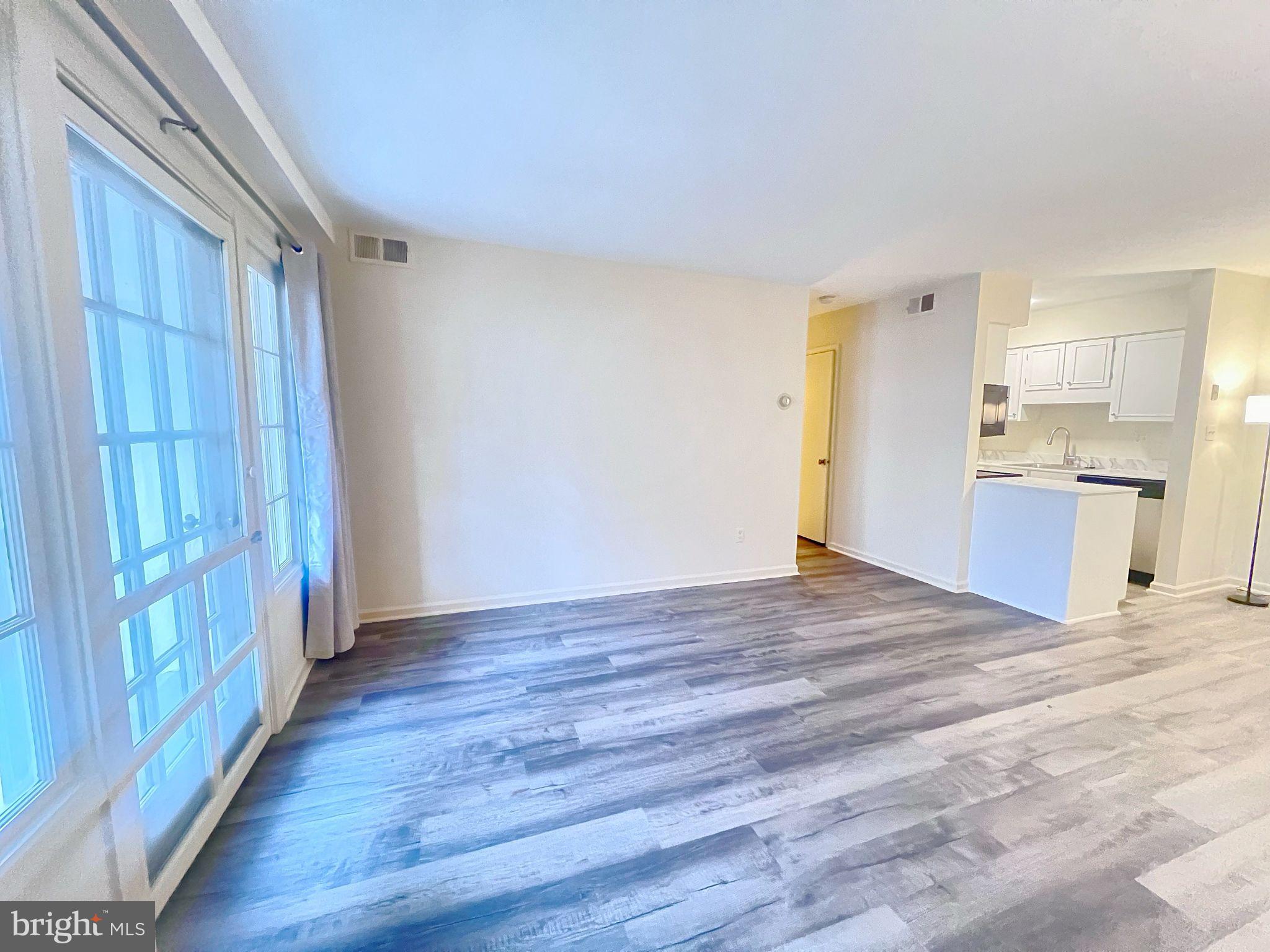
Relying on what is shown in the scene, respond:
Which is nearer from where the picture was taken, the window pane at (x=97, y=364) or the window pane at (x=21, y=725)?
the window pane at (x=21, y=725)

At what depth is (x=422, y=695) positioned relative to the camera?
7.84 ft

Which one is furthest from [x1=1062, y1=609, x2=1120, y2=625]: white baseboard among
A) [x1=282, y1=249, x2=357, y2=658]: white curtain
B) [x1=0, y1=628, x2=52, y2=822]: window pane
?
[x1=0, y1=628, x2=52, y2=822]: window pane

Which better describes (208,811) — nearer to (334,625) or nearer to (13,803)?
(13,803)

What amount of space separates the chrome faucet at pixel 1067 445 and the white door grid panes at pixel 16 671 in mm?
7225

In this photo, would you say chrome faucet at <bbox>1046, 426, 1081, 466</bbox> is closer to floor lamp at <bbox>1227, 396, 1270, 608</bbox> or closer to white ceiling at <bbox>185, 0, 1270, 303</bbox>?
floor lamp at <bbox>1227, 396, 1270, 608</bbox>

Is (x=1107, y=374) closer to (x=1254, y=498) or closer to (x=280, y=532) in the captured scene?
(x=1254, y=498)

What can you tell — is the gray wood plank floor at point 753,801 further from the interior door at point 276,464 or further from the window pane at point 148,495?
the window pane at point 148,495

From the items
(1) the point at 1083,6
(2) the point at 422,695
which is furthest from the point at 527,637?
(1) the point at 1083,6

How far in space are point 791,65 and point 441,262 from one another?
2.41 meters

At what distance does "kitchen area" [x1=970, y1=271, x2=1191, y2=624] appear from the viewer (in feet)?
11.1

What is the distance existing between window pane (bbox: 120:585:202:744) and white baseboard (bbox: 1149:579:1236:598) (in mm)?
6373

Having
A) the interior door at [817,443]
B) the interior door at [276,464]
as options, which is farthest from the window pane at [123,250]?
the interior door at [817,443]

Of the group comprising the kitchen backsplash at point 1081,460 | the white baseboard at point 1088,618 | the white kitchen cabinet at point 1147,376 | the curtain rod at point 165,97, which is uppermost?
the curtain rod at point 165,97

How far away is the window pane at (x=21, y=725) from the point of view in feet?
2.93
